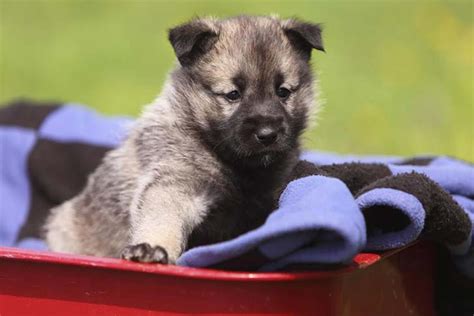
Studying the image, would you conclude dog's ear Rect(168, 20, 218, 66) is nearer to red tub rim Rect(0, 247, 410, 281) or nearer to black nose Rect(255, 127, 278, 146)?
black nose Rect(255, 127, 278, 146)

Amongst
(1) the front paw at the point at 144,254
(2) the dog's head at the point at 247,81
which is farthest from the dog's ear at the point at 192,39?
(1) the front paw at the point at 144,254

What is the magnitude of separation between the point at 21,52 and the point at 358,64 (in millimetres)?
3552

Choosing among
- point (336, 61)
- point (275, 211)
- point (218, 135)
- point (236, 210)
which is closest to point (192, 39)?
point (218, 135)

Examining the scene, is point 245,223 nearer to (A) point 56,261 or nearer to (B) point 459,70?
(A) point 56,261

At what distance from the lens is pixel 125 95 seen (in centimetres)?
753

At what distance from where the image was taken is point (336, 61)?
25.4 feet

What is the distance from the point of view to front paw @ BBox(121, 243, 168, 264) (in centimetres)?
242

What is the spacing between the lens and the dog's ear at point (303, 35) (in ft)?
10.9

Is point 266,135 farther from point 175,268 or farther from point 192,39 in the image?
point 175,268

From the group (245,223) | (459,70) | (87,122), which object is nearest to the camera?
(245,223)

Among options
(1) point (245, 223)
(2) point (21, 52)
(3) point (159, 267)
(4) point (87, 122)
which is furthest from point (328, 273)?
(2) point (21, 52)

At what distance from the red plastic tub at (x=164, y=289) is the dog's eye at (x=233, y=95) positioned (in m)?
0.85

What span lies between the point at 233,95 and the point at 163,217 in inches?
23.7

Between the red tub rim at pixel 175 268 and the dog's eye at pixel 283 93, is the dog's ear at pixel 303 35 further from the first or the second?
the red tub rim at pixel 175 268
